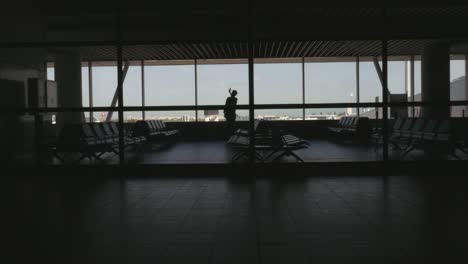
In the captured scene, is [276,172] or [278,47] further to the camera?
[278,47]

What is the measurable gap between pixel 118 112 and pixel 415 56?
13.5m

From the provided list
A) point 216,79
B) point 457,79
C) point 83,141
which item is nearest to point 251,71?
point 83,141

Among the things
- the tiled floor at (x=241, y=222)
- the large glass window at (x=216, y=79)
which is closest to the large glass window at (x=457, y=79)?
the large glass window at (x=216, y=79)

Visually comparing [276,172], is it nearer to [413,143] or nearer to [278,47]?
[413,143]

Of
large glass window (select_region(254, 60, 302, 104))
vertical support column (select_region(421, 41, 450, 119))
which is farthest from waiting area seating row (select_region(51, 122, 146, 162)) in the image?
vertical support column (select_region(421, 41, 450, 119))

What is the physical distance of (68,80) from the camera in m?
13.0

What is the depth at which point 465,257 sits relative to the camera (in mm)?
2369

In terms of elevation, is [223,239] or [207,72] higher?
[207,72]

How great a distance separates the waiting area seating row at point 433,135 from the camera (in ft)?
21.5

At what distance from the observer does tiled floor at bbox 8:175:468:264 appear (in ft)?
8.13

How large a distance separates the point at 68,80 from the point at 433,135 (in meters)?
11.2

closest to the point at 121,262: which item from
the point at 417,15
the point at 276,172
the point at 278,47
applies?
the point at 276,172

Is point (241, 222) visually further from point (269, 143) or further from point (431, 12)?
point (431, 12)

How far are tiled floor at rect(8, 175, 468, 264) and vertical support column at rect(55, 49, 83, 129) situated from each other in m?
8.28
